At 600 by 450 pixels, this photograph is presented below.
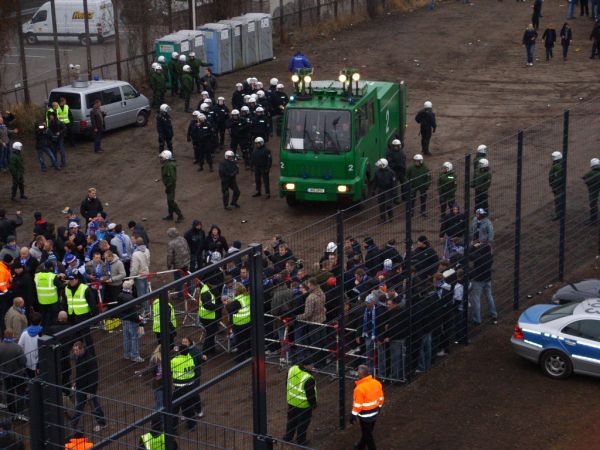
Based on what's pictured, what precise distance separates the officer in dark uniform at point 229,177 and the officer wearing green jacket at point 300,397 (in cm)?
1104

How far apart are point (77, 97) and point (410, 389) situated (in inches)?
643

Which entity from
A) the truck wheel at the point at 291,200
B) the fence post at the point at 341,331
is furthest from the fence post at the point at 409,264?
the truck wheel at the point at 291,200

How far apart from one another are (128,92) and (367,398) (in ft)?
63.1

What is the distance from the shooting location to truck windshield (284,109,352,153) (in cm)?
2670

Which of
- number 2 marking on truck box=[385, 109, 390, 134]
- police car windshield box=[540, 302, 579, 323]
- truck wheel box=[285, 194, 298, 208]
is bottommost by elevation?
truck wheel box=[285, 194, 298, 208]

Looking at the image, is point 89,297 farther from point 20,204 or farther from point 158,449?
point 20,204

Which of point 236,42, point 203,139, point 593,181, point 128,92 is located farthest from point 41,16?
point 593,181

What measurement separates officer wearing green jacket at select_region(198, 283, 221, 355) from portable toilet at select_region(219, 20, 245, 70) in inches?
1005

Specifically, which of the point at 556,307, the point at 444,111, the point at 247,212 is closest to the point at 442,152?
the point at 444,111

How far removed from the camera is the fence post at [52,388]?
11555 millimetres

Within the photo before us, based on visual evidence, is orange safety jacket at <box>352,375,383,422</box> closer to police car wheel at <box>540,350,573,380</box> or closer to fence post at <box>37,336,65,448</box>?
police car wheel at <box>540,350,573,380</box>

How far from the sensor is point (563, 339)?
1888cm

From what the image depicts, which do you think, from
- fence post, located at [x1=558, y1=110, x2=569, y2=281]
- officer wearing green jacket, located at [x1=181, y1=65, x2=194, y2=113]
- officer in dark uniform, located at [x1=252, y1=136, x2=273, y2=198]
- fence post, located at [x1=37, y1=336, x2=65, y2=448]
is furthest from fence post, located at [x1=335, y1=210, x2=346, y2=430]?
officer wearing green jacket, located at [x1=181, y1=65, x2=194, y2=113]

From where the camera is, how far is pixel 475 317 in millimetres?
21016
